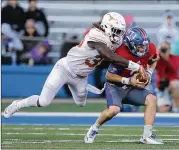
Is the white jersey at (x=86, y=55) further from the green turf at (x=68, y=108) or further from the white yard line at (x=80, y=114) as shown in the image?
the green turf at (x=68, y=108)

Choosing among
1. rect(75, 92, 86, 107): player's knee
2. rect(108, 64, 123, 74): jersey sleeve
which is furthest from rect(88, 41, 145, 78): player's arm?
rect(75, 92, 86, 107): player's knee

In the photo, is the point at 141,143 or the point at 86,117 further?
the point at 86,117

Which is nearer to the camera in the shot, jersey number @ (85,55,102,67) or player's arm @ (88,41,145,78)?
player's arm @ (88,41,145,78)

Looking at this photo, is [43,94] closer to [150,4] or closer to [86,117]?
[86,117]

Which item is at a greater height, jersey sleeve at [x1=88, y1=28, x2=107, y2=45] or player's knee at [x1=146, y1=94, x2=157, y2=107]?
jersey sleeve at [x1=88, y1=28, x2=107, y2=45]

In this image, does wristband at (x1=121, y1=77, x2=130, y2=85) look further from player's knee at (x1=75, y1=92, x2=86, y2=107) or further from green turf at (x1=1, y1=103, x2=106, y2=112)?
green turf at (x1=1, y1=103, x2=106, y2=112)

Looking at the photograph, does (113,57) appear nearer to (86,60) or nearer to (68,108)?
(86,60)

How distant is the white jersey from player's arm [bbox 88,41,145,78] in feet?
0.20

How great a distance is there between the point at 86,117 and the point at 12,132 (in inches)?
110

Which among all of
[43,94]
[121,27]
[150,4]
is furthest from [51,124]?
[150,4]

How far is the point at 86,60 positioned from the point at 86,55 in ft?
0.24

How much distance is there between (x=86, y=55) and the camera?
351 inches

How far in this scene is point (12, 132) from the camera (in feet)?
32.3

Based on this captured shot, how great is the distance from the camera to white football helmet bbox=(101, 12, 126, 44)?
870 centimetres
